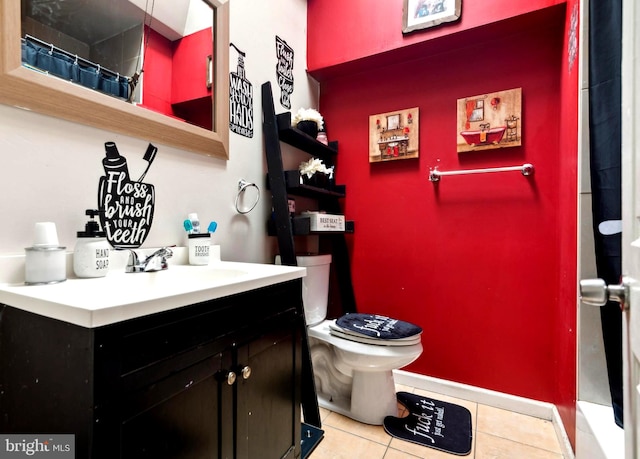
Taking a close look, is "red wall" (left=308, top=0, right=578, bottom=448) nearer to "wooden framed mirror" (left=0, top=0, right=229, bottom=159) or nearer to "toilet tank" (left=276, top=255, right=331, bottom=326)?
"toilet tank" (left=276, top=255, right=331, bottom=326)

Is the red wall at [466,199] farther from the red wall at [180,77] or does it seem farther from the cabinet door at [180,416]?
the cabinet door at [180,416]

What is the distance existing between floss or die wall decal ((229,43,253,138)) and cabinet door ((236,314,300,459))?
3.04 feet

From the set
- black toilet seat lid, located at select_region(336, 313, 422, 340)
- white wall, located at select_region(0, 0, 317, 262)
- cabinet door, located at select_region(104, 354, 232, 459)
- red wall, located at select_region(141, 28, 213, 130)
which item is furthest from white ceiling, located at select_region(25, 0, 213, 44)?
black toilet seat lid, located at select_region(336, 313, 422, 340)

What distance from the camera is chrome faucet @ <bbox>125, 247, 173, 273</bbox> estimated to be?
956 millimetres

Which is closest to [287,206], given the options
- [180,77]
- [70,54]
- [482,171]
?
[180,77]

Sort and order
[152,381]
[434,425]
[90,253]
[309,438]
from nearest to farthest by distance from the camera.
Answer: [152,381]
[90,253]
[309,438]
[434,425]

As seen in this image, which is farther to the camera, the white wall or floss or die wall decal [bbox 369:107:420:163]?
floss or die wall decal [bbox 369:107:420:163]

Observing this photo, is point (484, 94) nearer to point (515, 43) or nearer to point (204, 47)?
point (515, 43)

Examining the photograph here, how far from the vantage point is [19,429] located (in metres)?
0.59

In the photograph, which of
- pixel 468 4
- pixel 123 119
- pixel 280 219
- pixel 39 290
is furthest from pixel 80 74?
pixel 468 4

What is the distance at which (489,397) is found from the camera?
157 cm

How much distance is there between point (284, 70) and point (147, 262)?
1304 mm

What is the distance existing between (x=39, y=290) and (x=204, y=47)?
1.09 meters

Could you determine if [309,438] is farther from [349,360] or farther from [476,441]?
[476,441]
